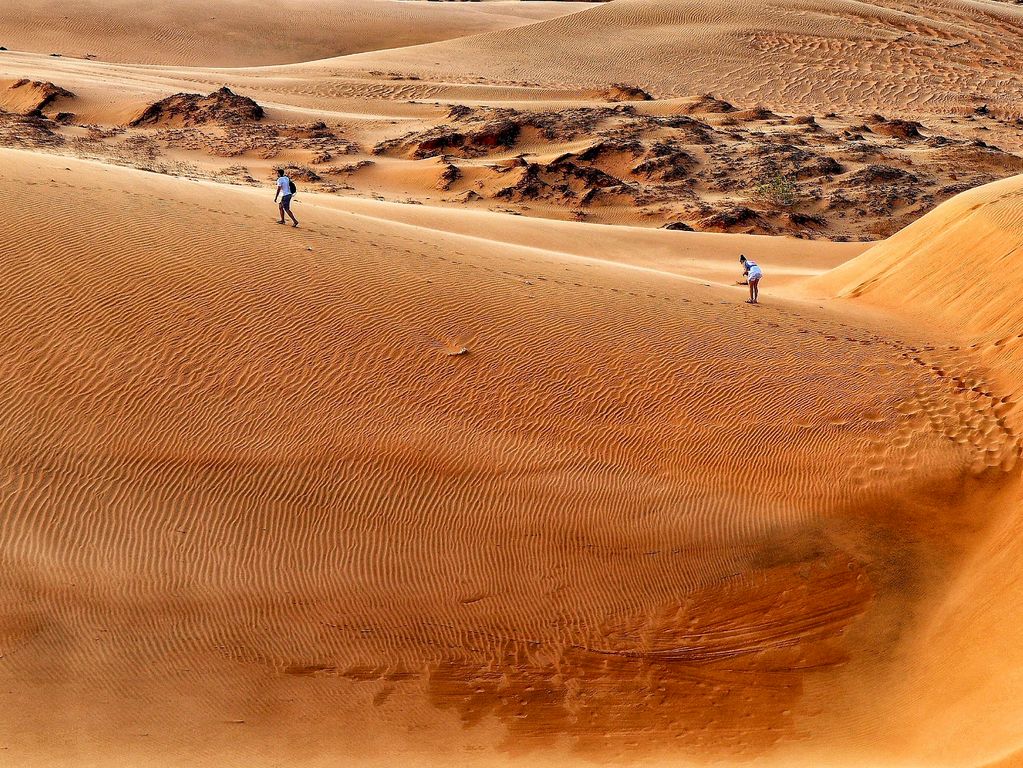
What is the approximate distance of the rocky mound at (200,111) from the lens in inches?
1056

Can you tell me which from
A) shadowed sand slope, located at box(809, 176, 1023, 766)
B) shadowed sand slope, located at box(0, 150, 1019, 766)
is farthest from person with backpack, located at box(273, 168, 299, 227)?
shadowed sand slope, located at box(809, 176, 1023, 766)

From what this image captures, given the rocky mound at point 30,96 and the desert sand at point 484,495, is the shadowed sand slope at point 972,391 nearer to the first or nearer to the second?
the desert sand at point 484,495

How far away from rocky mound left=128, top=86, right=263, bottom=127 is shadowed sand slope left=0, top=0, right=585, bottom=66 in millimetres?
18917

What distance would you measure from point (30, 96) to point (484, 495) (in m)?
23.5

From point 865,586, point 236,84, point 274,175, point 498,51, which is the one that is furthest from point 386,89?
point 865,586

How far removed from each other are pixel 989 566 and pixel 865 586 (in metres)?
1.16

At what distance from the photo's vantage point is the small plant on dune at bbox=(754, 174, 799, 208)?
24.6m

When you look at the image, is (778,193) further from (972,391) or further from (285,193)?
(285,193)

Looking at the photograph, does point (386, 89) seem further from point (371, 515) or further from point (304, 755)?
point (304, 755)

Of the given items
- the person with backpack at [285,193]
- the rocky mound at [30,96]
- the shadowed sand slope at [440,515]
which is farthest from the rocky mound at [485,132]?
the shadowed sand slope at [440,515]

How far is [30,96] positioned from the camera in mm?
26797

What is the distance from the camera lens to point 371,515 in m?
8.62

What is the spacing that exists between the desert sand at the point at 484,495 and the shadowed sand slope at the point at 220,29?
113 ft

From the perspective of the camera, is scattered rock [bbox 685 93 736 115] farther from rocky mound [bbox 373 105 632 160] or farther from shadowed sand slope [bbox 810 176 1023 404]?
shadowed sand slope [bbox 810 176 1023 404]
